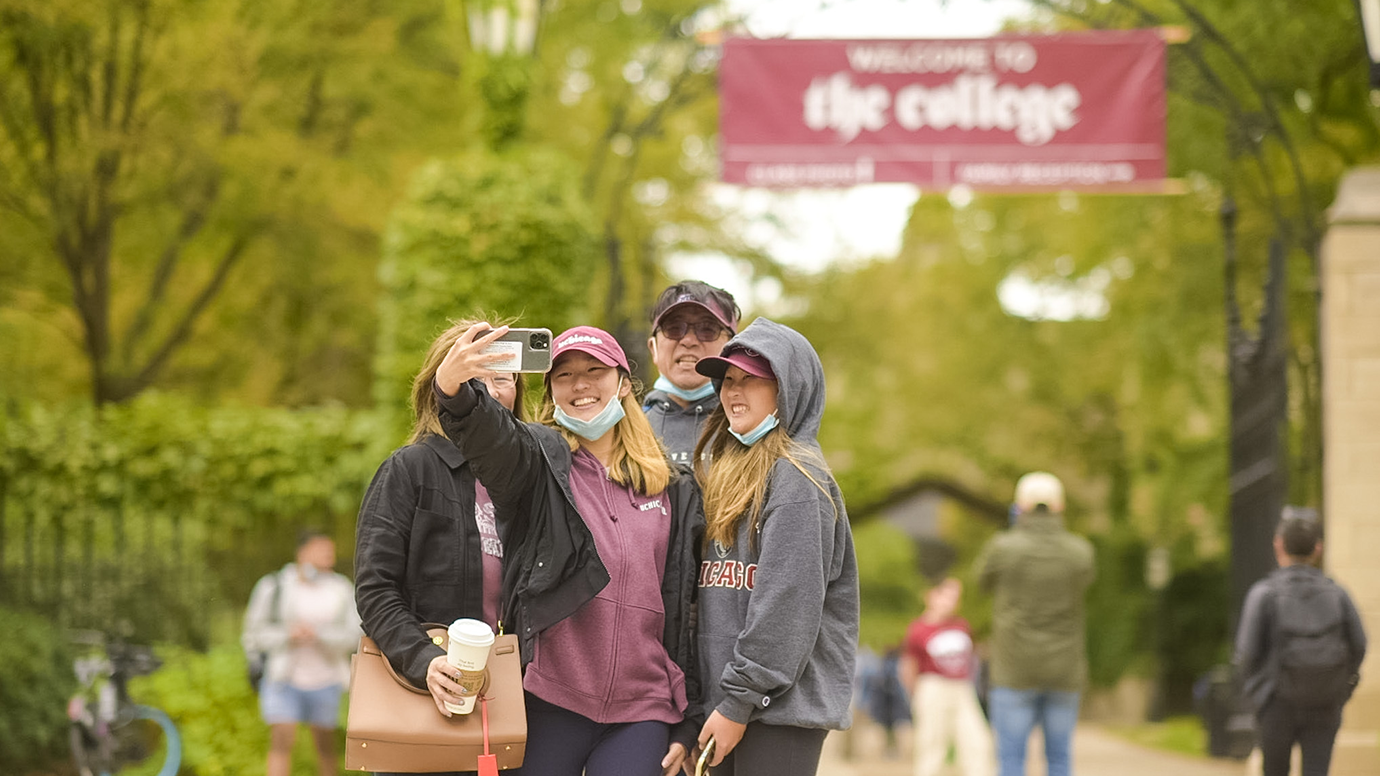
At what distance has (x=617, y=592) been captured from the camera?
3613 millimetres

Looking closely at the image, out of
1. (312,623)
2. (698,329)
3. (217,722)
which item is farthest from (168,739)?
(698,329)

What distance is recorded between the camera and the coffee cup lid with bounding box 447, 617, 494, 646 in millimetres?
3314

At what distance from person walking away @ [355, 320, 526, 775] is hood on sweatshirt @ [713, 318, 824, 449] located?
0.69m

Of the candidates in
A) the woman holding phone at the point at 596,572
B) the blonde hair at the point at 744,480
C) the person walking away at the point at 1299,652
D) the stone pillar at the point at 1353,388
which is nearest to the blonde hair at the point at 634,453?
the woman holding phone at the point at 596,572

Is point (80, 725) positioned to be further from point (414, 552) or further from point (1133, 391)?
point (1133, 391)

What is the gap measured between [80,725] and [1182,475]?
15.9 meters

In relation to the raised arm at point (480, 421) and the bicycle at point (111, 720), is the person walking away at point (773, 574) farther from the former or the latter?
the bicycle at point (111, 720)

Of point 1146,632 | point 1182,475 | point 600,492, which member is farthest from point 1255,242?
point 600,492

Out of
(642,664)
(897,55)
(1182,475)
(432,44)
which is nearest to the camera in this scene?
(642,664)

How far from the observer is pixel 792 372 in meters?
3.70

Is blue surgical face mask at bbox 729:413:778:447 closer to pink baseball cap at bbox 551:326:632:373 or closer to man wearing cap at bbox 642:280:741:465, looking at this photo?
pink baseball cap at bbox 551:326:632:373

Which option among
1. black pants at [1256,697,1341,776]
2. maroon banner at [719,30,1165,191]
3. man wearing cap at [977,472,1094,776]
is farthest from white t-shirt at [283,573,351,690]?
black pants at [1256,697,1341,776]

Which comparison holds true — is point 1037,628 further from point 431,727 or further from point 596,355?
point 431,727

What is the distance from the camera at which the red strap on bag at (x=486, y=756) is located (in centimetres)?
338
